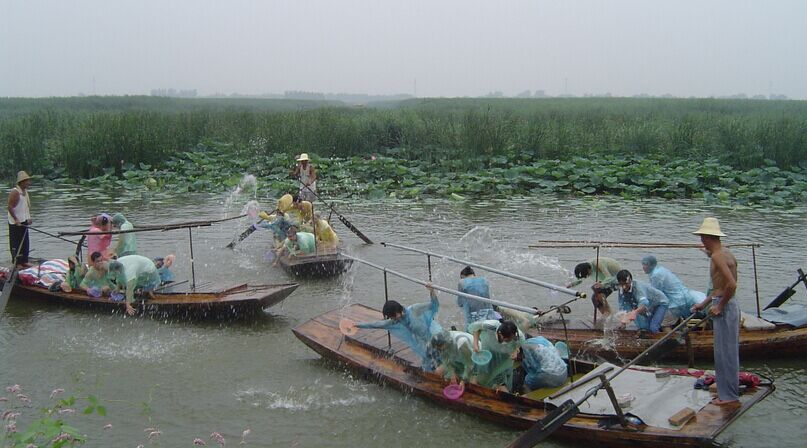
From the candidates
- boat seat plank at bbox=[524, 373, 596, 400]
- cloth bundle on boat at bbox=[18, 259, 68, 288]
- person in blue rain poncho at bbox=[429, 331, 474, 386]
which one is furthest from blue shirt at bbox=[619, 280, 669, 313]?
cloth bundle on boat at bbox=[18, 259, 68, 288]

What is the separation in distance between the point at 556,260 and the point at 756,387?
253 inches

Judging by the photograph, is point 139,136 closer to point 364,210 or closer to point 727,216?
point 364,210

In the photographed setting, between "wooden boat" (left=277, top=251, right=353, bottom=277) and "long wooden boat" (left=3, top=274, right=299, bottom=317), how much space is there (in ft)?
5.30

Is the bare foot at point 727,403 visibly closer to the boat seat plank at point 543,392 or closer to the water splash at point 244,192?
the boat seat plank at point 543,392

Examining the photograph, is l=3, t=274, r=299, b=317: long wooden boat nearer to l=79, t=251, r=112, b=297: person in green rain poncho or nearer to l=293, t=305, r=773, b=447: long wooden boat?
l=79, t=251, r=112, b=297: person in green rain poncho

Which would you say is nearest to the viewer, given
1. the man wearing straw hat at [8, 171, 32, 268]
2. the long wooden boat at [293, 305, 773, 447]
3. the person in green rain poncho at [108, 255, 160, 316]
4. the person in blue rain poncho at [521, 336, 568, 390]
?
the long wooden boat at [293, 305, 773, 447]

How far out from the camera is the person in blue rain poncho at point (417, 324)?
678 centimetres

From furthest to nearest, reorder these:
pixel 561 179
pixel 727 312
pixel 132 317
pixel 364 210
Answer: pixel 561 179 → pixel 364 210 → pixel 132 317 → pixel 727 312

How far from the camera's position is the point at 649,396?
239 inches

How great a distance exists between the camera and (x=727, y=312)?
19.1 ft

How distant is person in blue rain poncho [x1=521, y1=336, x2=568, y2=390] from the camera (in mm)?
6305

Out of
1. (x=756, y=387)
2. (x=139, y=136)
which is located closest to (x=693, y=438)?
(x=756, y=387)

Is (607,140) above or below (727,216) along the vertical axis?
above

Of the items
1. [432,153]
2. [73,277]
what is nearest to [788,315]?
[73,277]
